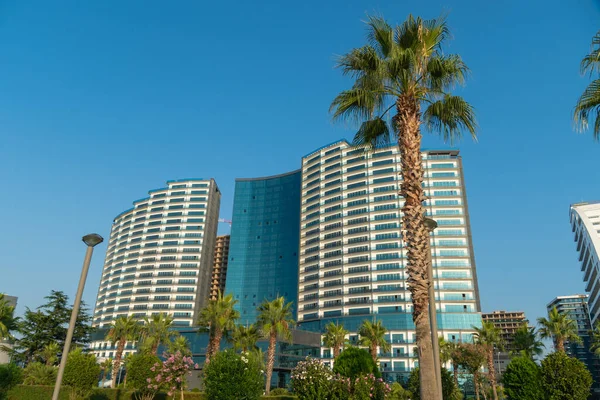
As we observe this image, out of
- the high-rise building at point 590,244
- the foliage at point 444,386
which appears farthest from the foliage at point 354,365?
the high-rise building at point 590,244

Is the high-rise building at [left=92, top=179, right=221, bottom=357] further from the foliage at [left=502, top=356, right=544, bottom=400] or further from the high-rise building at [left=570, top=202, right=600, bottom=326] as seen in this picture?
the foliage at [left=502, top=356, right=544, bottom=400]

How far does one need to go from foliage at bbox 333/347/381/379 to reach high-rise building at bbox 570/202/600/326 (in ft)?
406

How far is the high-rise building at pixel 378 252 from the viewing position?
11050 cm

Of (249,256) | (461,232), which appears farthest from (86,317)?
(461,232)

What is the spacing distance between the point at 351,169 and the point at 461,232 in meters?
37.4

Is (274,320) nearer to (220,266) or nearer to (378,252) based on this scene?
(378,252)

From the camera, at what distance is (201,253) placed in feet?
518

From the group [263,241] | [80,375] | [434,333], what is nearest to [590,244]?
[263,241]

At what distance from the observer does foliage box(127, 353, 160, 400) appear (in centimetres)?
3869

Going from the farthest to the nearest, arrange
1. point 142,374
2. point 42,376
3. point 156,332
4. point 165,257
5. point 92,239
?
point 165,257
point 156,332
point 42,376
point 142,374
point 92,239

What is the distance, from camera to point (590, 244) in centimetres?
12900

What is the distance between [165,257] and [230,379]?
460ft

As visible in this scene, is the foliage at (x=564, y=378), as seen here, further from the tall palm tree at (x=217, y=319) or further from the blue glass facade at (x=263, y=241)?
the blue glass facade at (x=263, y=241)

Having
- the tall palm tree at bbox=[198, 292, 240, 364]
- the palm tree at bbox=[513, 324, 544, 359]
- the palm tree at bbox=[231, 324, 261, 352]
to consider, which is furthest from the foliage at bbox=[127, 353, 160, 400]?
the palm tree at bbox=[513, 324, 544, 359]
